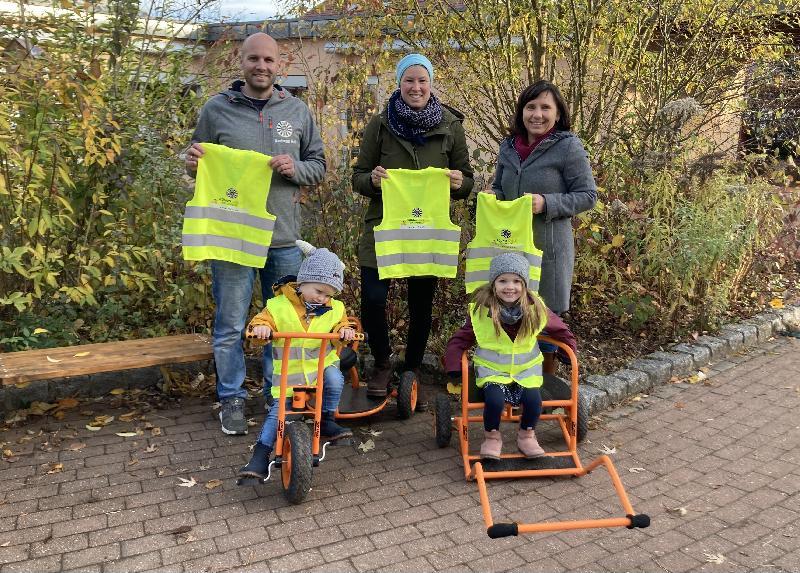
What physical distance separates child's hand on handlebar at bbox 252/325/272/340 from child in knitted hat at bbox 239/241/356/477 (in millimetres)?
146

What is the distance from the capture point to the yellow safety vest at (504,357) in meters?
4.18

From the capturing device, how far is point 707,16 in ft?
24.1

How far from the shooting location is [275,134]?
14.8 ft

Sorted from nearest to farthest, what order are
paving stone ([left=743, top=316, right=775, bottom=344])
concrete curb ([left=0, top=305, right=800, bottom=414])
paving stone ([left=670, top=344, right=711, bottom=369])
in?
concrete curb ([left=0, top=305, right=800, bottom=414])
paving stone ([left=670, top=344, right=711, bottom=369])
paving stone ([left=743, top=316, right=775, bottom=344])

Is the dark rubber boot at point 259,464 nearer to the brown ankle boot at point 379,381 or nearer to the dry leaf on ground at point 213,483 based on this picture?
the dry leaf on ground at point 213,483

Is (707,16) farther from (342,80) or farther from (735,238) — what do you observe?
(342,80)

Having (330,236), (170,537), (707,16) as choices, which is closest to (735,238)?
(707,16)

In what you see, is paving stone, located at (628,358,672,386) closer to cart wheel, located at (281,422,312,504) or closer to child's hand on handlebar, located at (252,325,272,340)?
cart wheel, located at (281,422,312,504)

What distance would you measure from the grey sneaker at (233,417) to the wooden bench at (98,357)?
0.38 metres

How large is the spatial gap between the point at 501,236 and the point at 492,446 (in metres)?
1.28

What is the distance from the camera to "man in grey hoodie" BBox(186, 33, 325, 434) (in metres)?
4.36

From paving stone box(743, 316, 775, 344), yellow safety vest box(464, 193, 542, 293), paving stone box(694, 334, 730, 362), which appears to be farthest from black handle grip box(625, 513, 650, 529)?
paving stone box(743, 316, 775, 344)

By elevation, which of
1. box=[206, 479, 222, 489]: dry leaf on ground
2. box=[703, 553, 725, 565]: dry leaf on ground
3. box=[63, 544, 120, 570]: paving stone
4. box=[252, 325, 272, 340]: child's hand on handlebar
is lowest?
box=[703, 553, 725, 565]: dry leaf on ground

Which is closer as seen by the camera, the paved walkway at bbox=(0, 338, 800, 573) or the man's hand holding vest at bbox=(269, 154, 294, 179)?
the paved walkway at bbox=(0, 338, 800, 573)
